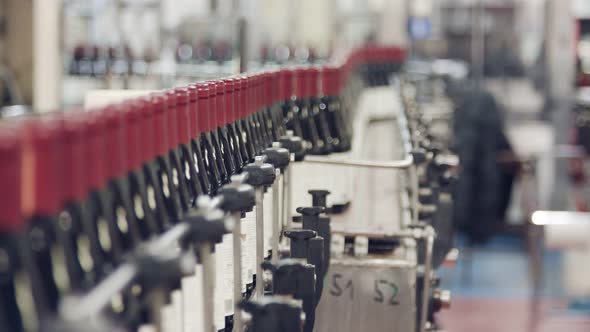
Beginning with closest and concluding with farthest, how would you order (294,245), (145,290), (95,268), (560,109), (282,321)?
(145,290)
(95,268)
(282,321)
(294,245)
(560,109)

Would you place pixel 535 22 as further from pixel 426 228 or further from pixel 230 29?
pixel 426 228

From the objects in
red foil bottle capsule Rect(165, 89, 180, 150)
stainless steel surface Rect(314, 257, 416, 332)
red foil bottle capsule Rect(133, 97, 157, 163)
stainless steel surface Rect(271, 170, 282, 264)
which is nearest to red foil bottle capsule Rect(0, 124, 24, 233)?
red foil bottle capsule Rect(133, 97, 157, 163)

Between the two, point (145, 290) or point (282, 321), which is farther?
point (282, 321)

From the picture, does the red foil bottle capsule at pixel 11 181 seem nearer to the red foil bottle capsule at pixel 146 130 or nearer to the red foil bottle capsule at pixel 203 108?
the red foil bottle capsule at pixel 146 130

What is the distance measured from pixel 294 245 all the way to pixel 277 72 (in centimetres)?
105

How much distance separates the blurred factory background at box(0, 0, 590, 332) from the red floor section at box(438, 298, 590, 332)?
1 cm

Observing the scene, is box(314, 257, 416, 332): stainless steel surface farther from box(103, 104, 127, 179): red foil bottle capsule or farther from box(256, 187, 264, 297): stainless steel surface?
box(103, 104, 127, 179): red foil bottle capsule

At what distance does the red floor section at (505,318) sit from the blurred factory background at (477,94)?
13mm

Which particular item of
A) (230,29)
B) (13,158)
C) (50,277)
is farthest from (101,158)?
(230,29)

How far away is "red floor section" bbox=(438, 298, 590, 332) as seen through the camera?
6.45 meters

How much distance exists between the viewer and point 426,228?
9.02ft

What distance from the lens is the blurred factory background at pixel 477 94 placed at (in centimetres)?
653

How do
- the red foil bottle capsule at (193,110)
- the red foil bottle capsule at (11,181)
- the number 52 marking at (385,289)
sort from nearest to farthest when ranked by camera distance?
the red foil bottle capsule at (11,181), the red foil bottle capsule at (193,110), the number 52 marking at (385,289)

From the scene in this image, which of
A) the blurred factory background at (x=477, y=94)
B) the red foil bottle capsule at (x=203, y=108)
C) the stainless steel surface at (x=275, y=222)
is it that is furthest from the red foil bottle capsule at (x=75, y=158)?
the blurred factory background at (x=477, y=94)
